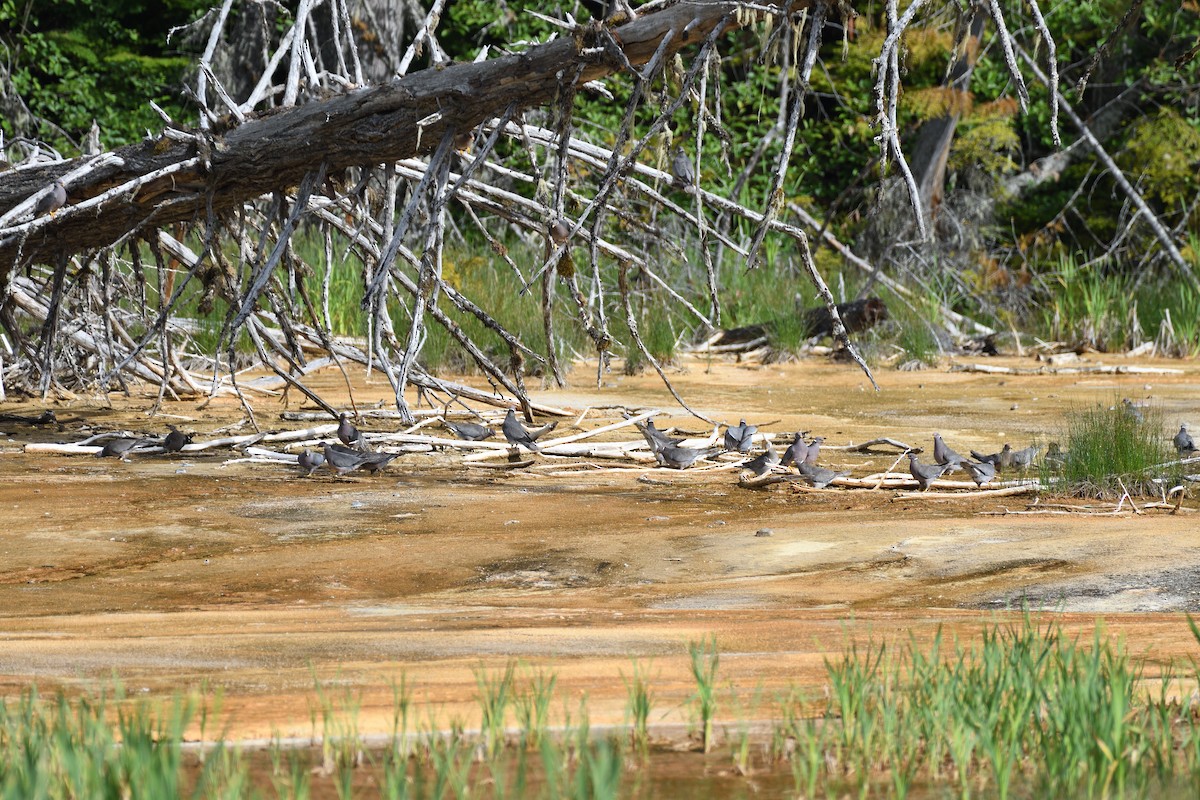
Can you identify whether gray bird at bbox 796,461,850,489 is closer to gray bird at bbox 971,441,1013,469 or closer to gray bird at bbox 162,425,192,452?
gray bird at bbox 971,441,1013,469

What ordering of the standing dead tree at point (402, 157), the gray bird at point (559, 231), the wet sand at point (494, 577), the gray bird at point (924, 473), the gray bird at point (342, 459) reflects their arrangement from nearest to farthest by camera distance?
the wet sand at point (494, 577) → the standing dead tree at point (402, 157) → the gray bird at point (559, 231) → the gray bird at point (924, 473) → the gray bird at point (342, 459)

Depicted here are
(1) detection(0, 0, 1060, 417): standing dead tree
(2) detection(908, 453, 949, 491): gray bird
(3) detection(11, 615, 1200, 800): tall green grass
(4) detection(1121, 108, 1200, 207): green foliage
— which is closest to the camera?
(3) detection(11, 615, 1200, 800): tall green grass

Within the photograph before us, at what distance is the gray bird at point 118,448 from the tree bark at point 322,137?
2.56 feet

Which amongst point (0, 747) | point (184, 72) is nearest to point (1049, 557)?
point (0, 747)

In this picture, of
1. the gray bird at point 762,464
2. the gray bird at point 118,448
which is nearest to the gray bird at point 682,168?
the gray bird at point 762,464

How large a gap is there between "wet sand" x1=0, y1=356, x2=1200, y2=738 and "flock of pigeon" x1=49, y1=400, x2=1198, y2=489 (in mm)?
80

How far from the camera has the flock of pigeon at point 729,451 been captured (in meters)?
4.79

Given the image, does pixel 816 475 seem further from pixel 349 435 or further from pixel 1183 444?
pixel 349 435

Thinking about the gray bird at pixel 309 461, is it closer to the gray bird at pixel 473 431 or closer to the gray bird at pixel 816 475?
the gray bird at pixel 473 431

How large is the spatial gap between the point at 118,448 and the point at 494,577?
8.41ft

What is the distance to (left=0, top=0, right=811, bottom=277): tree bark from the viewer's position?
4.16 meters

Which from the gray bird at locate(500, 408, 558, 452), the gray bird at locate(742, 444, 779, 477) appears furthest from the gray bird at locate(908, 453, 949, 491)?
the gray bird at locate(500, 408, 558, 452)

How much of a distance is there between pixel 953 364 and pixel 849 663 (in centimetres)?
828

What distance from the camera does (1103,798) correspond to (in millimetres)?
1558
